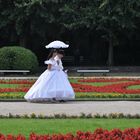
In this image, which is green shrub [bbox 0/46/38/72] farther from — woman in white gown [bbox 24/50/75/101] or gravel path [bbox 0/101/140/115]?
gravel path [bbox 0/101/140/115]

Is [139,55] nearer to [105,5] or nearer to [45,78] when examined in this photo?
[105,5]

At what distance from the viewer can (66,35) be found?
135ft

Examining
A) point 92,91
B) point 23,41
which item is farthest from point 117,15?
point 92,91

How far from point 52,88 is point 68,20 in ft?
63.3

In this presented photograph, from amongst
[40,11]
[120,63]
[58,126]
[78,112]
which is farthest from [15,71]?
[58,126]

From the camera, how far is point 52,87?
56.2ft

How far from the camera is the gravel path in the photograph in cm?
1372

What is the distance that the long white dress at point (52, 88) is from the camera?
662 inches

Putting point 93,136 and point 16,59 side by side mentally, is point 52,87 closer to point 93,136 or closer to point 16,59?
point 93,136

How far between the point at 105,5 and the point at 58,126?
2492 centimetres

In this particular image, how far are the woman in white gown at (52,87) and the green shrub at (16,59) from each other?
623 inches

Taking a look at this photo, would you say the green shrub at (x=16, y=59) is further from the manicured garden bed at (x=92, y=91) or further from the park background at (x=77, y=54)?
the manicured garden bed at (x=92, y=91)

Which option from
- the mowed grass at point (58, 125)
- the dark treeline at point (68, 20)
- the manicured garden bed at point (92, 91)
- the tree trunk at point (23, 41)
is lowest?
the manicured garden bed at point (92, 91)

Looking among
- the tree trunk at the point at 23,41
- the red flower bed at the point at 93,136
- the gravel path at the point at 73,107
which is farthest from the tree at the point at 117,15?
the red flower bed at the point at 93,136
